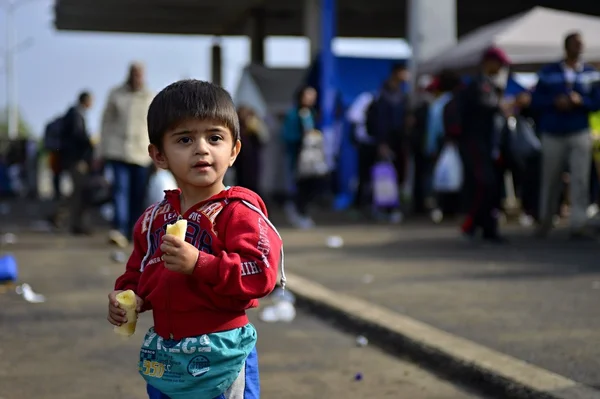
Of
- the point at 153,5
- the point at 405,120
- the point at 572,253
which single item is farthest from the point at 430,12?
the point at 153,5

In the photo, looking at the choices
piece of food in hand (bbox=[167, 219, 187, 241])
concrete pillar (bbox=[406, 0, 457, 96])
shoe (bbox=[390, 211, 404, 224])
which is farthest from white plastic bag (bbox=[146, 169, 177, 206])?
piece of food in hand (bbox=[167, 219, 187, 241])

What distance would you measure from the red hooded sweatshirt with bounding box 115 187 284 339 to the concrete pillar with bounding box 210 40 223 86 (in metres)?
36.5

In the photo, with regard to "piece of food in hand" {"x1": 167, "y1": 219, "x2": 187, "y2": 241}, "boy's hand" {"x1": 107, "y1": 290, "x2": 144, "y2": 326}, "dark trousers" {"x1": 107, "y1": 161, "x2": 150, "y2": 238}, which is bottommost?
"dark trousers" {"x1": 107, "y1": 161, "x2": 150, "y2": 238}

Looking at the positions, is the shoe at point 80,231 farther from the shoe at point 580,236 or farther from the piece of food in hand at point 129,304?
the piece of food in hand at point 129,304

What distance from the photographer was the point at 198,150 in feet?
9.66

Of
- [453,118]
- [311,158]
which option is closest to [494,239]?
[453,118]

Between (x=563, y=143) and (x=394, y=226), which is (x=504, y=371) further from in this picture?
(x=394, y=226)

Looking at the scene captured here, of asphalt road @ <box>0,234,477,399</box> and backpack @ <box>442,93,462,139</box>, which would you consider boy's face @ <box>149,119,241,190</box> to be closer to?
asphalt road @ <box>0,234,477,399</box>

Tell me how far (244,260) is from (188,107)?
451 mm

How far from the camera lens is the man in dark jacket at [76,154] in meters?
14.5

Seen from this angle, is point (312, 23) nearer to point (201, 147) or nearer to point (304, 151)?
point (304, 151)

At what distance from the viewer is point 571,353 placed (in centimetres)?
522

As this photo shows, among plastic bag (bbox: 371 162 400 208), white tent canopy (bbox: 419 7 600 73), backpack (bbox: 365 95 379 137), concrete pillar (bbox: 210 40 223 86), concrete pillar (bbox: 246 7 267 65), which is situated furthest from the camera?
concrete pillar (bbox: 210 40 223 86)

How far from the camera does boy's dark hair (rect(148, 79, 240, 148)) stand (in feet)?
9.70
